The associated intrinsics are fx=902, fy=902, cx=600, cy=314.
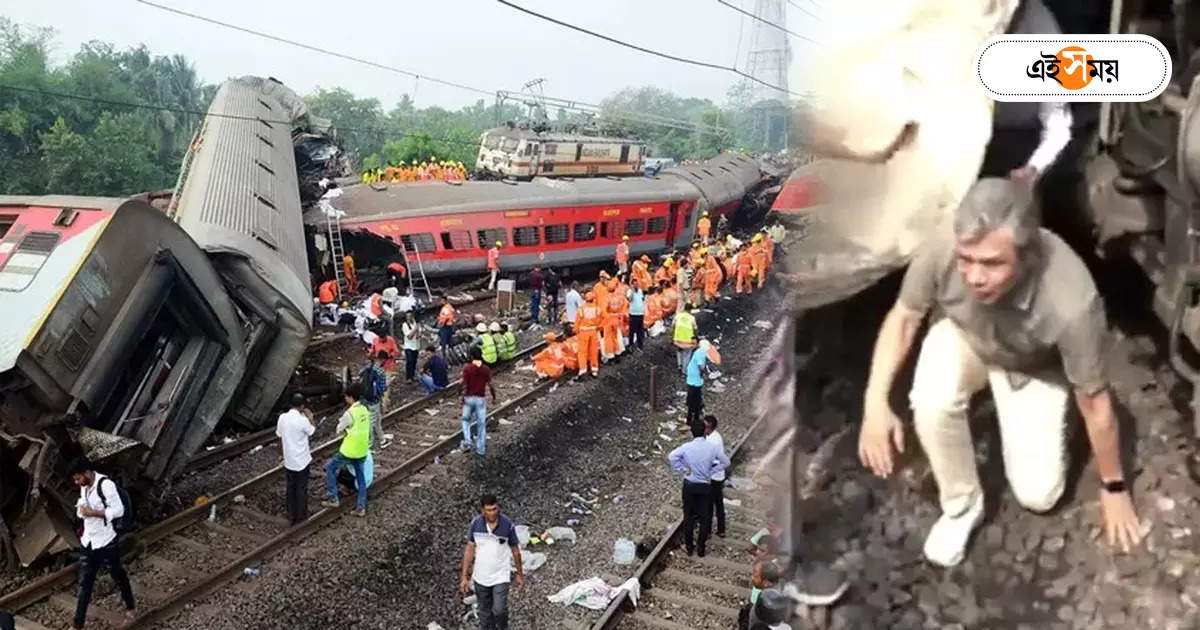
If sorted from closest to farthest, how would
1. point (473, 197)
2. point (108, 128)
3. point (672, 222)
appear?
point (473, 197), point (672, 222), point (108, 128)

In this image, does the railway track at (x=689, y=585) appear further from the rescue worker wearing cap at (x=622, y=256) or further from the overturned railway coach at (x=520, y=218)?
the rescue worker wearing cap at (x=622, y=256)

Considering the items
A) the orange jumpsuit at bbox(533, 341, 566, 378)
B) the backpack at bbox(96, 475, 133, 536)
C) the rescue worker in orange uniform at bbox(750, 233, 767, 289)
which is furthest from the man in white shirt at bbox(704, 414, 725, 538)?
the orange jumpsuit at bbox(533, 341, 566, 378)

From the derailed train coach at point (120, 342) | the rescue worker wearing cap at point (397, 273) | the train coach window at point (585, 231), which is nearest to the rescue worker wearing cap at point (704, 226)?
the train coach window at point (585, 231)

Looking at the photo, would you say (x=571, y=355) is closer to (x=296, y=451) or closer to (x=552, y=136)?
(x=296, y=451)

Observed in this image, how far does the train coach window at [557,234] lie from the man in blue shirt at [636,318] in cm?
487

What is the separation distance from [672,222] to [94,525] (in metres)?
15.6

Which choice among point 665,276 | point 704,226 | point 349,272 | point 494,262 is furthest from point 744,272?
point 704,226

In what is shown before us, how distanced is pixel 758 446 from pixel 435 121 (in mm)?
78033

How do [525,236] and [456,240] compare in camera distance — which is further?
[525,236]

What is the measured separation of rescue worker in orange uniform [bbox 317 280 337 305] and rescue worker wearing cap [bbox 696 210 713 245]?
8.21 m

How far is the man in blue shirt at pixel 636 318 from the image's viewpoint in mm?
12953

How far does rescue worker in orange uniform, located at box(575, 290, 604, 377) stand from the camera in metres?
11.7

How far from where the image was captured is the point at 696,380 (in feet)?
30.5

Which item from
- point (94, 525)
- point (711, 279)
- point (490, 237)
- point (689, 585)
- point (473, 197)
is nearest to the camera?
point (94, 525)
